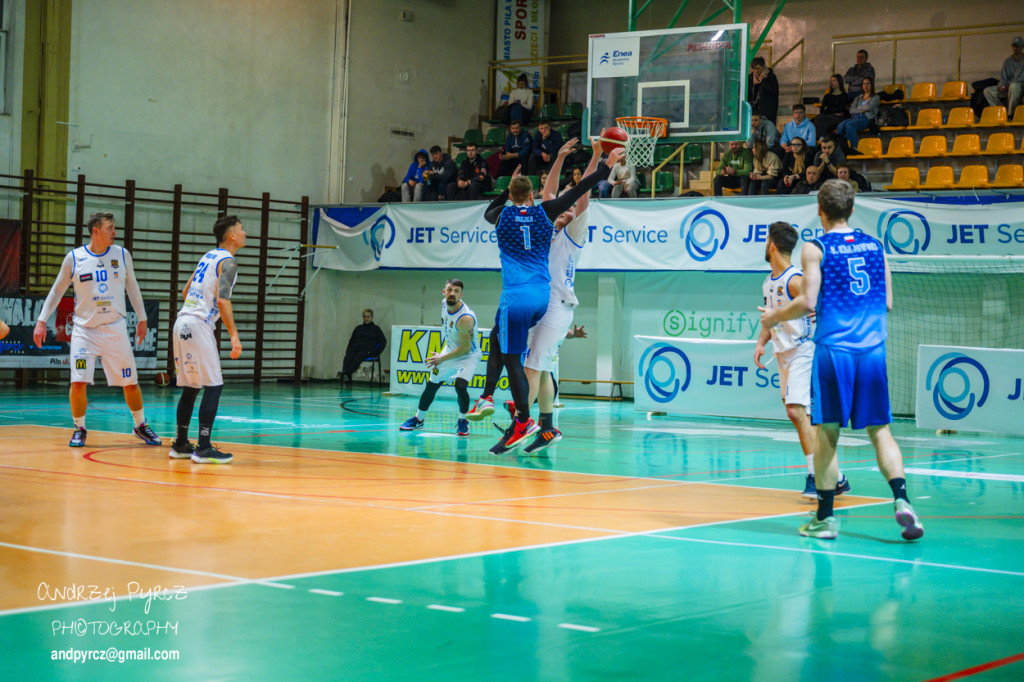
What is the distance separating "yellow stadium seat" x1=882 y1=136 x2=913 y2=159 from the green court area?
12761mm

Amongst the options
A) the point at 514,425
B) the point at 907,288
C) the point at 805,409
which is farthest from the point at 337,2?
the point at 805,409

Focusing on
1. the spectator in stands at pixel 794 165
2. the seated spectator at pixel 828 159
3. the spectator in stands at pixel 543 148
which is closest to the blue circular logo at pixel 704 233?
the spectator in stands at pixel 794 165

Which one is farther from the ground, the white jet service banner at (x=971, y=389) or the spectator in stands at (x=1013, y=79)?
the spectator in stands at (x=1013, y=79)

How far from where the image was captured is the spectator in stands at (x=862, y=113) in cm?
1975

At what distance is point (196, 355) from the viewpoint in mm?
9195

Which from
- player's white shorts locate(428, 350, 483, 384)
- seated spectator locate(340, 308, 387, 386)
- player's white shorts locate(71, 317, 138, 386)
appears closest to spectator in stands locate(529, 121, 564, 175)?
seated spectator locate(340, 308, 387, 386)

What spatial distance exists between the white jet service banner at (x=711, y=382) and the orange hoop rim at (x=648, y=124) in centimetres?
302

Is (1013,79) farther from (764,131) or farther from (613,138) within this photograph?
(613,138)

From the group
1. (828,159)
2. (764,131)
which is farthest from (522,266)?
(764,131)

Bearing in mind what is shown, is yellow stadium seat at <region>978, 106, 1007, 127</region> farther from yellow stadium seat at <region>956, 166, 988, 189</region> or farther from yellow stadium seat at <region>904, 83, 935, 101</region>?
yellow stadium seat at <region>904, 83, 935, 101</region>

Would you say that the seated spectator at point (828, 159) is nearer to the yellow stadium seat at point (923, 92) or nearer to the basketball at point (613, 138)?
the yellow stadium seat at point (923, 92)

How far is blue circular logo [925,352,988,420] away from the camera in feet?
45.1

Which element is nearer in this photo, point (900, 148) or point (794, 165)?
point (794, 165)

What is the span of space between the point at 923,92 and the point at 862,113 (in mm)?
1697
